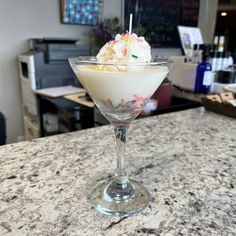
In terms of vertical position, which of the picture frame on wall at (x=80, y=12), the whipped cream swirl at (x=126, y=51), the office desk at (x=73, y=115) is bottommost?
the office desk at (x=73, y=115)

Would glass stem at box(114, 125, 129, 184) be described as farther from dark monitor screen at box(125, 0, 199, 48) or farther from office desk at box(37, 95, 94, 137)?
dark monitor screen at box(125, 0, 199, 48)

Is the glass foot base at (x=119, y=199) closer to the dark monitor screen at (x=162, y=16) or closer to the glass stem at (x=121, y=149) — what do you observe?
the glass stem at (x=121, y=149)

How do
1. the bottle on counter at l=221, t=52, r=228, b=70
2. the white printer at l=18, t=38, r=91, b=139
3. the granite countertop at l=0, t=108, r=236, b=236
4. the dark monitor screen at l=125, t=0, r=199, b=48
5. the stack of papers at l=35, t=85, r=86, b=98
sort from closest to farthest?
the granite countertop at l=0, t=108, r=236, b=236
the bottle on counter at l=221, t=52, r=228, b=70
the stack of papers at l=35, t=85, r=86, b=98
the white printer at l=18, t=38, r=91, b=139
the dark monitor screen at l=125, t=0, r=199, b=48

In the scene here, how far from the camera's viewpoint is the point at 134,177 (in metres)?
0.58

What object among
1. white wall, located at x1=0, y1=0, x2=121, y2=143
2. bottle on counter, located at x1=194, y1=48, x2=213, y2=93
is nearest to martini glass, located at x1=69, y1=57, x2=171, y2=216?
bottle on counter, located at x1=194, y1=48, x2=213, y2=93

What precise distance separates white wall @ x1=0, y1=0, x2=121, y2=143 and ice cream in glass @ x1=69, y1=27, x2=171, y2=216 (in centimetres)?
218

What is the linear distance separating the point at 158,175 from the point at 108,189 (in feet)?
0.43

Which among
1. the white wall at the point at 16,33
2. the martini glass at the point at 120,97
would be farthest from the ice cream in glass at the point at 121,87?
the white wall at the point at 16,33

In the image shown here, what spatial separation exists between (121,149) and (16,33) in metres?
2.26

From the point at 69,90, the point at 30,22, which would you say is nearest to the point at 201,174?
the point at 69,90

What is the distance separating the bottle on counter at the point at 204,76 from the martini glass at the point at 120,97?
1007 millimetres

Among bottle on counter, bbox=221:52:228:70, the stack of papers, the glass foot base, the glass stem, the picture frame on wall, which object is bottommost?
the stack of papers

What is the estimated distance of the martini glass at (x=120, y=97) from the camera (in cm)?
42

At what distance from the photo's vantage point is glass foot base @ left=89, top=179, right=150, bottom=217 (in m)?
0.45
